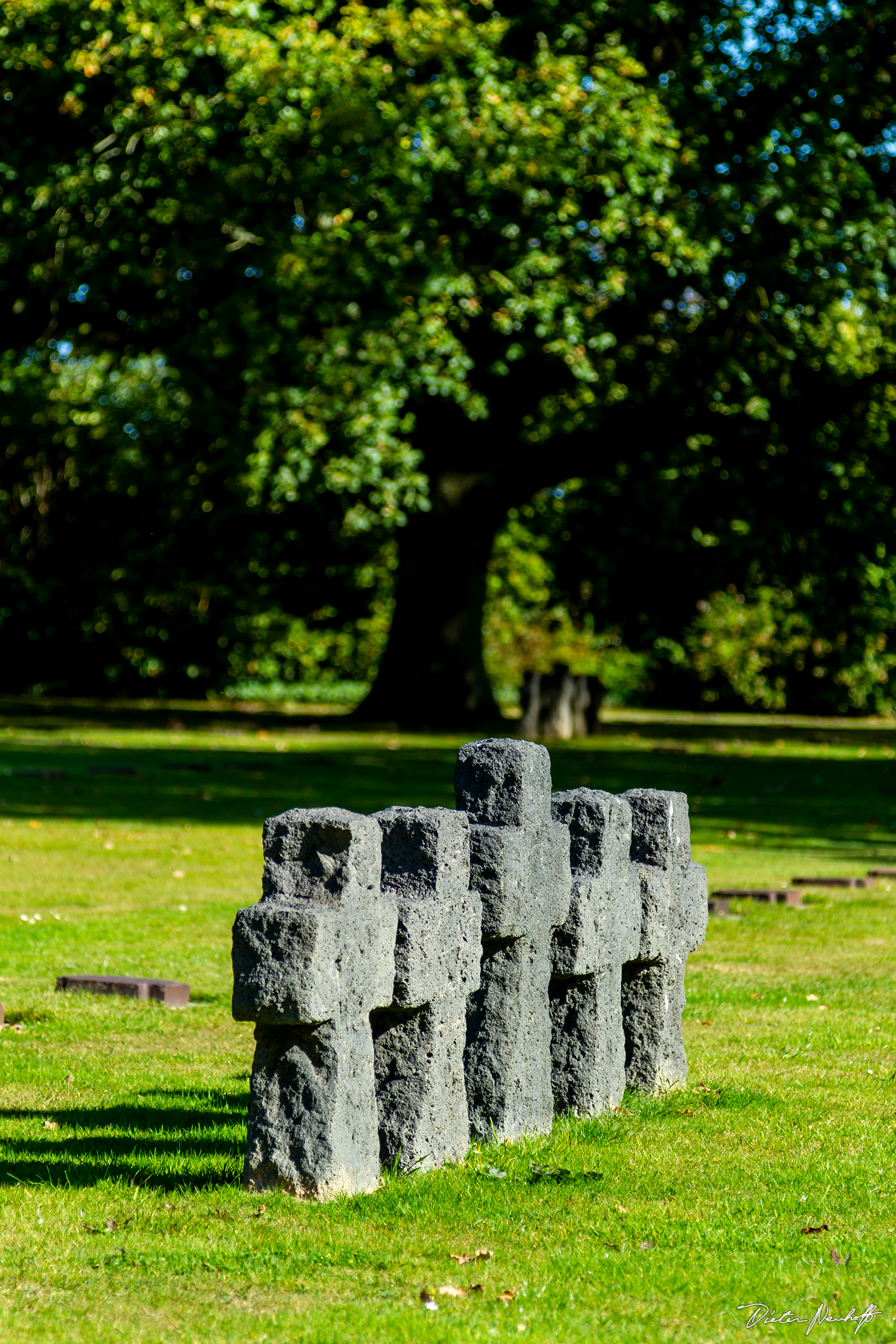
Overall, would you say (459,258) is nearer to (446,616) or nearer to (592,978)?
(446,616)

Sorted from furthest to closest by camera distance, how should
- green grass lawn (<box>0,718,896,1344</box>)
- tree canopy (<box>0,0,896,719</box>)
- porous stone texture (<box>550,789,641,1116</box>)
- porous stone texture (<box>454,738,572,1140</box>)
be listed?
tree canopy (<box>0,0,896,719</box>), porous stone texture (<box>550,789,641,1116</box>), porous stone texture (<box>454,738,572,1140</box>), green grass lawn (<box>0,718,896,1344</box>)

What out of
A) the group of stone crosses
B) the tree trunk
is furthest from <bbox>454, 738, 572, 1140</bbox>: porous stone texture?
the tree trunk

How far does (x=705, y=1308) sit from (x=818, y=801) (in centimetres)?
1673

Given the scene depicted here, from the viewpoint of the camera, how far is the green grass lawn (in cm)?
458

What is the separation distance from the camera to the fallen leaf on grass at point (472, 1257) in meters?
4.93

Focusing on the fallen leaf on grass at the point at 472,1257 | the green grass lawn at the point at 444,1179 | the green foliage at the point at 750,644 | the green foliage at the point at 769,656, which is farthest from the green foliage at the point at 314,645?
the fallen leaf on grass at the point at 472,1257

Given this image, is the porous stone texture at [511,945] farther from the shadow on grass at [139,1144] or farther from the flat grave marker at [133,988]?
the flat grave marker at [133,988]

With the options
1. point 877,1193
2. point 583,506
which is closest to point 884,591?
point 583,506

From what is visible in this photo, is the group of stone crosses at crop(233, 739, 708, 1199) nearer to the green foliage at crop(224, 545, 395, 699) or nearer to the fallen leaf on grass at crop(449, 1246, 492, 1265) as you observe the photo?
the fallen leaf on grass at crop(449, 1246, 492, 1265)

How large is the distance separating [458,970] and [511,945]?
422mm

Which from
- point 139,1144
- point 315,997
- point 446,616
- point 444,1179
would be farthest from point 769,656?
point 315,997

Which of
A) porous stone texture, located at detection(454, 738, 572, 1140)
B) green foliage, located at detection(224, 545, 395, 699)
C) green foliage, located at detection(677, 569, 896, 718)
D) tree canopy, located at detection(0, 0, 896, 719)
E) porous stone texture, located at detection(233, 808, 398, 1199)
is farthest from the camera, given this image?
green foliage, located at detection(224, 545, 395, 699)

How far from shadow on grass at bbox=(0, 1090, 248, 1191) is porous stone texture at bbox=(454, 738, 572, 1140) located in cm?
94

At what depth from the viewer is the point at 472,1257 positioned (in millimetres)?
4984
